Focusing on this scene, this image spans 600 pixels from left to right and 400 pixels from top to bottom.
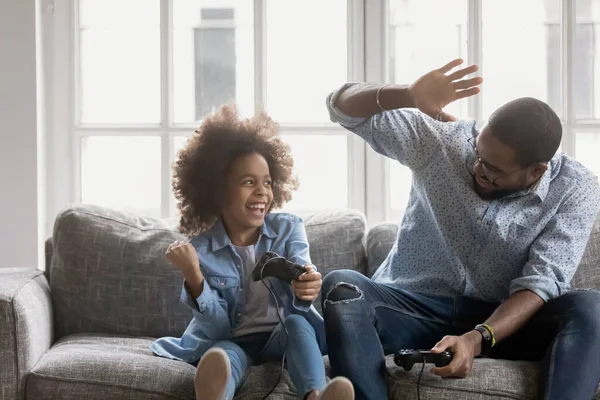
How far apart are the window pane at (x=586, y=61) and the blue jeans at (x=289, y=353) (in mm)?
1603

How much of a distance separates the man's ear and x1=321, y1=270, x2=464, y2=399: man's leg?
1.37 feet

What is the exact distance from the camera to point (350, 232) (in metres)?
2.79

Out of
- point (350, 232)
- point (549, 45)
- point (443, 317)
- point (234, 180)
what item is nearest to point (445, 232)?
point (443, 317)

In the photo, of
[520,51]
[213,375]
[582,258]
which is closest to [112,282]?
[213,375]

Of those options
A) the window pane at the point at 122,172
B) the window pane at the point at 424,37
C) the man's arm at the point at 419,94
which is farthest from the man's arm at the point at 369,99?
the window pane at the point at 122,172

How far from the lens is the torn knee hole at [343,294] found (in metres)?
2.22

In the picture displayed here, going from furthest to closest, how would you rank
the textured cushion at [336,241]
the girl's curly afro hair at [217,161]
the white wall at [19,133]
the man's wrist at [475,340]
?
1. the white wall at [19,133]
2. the textured cushion at [336,241]
3. the girl's curly afro hair at [217,161]
4. the man's wrist at [475,340]

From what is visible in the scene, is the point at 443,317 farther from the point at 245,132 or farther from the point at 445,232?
the point at 245,132

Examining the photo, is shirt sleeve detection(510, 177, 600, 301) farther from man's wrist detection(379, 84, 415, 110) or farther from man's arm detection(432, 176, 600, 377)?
man's wrist detection(379, 84, 415, 110)

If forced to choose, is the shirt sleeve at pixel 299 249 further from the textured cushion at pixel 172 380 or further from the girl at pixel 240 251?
the textured cushion at pixel 172 380

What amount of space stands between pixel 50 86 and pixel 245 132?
1.08m

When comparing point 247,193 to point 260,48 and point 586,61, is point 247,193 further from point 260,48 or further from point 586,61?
point 586,61

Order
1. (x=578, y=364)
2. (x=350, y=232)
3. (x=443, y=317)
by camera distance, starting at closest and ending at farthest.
Answer: (x=578, y=364), (x=443, y=317), (x=350, y=232)

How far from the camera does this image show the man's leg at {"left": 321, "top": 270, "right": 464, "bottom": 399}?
6.95 ft
